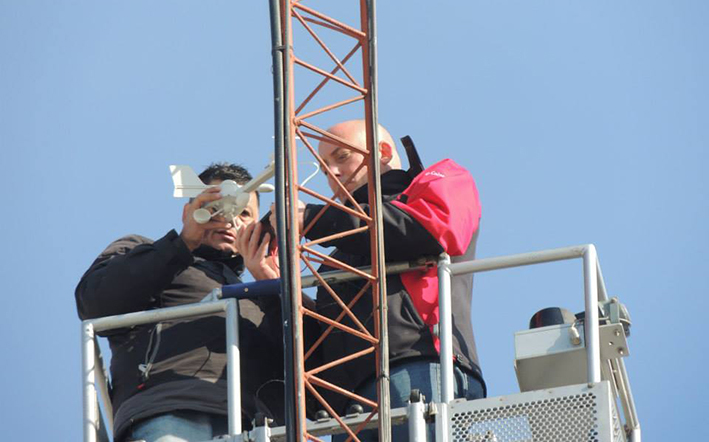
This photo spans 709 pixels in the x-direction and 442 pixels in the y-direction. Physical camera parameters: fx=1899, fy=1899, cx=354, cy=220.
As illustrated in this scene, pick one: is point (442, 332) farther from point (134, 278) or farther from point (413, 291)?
point (134, 278)

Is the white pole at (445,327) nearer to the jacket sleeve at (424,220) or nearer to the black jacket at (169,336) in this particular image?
the jacket sleeve at (424,220)

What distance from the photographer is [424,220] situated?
13.2 meters

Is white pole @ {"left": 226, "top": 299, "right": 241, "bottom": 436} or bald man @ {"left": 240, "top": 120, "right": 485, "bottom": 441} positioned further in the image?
bald man @ {"left": 240, "top": 120, "right": 485, "bottom": 441}

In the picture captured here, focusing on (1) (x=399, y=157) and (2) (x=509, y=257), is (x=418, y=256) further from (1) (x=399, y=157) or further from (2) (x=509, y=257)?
(1) (x=399, y=157)

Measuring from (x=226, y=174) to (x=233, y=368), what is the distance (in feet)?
8.88

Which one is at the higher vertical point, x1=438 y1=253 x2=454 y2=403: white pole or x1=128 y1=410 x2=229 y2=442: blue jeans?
x1=438 y1=253 x2=454 y2=403: white pole

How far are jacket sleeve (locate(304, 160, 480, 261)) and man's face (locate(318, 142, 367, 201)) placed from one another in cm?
84

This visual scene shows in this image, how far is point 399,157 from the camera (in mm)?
15023

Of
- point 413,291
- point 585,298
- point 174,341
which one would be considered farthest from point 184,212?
point 585,298

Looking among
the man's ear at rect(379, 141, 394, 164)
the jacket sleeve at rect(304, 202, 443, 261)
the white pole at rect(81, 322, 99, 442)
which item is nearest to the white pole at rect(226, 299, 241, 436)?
the jacket sleeve at rect(304, 202, 443, 261)

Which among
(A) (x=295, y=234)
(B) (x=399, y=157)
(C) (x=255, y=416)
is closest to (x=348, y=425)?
(C) (x=255, y=416)

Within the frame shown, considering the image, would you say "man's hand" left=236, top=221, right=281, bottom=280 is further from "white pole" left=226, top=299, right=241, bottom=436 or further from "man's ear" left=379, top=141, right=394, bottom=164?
"man's ear" left=379, top=141, right=394, bottom=164

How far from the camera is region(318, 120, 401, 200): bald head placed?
14580 mm

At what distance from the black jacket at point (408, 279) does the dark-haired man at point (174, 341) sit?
1.84 feet
